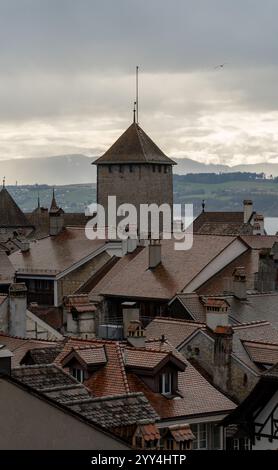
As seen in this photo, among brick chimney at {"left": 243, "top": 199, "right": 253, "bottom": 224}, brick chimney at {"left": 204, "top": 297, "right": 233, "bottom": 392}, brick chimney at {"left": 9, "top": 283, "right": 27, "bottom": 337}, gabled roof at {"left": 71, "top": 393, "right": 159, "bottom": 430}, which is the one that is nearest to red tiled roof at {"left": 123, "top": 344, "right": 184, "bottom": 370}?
brick chimney at {"left": 204, "top": 297, "right": 233, "bottom": 392}

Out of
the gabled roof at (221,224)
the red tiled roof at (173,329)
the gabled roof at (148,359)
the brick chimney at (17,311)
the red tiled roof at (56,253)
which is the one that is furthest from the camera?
the gabled roof at (221,224)

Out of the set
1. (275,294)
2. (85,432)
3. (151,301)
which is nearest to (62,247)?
(151,301)

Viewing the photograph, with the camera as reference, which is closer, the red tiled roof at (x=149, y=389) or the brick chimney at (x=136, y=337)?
the red tiled roof at (x=149, y=389)

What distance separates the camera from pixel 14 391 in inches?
711

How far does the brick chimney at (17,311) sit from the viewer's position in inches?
1785

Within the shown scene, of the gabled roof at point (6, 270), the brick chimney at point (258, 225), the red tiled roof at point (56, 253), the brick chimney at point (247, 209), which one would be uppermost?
the brick chimney at point (247, 209)

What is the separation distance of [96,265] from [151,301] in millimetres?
13039

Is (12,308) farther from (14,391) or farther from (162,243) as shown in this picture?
(14,391)

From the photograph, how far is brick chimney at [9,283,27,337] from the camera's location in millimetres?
45344

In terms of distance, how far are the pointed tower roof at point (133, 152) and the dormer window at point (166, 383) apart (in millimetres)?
72560

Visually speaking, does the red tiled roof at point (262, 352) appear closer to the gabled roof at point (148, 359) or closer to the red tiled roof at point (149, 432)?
the gabled roof at point (148, 359)

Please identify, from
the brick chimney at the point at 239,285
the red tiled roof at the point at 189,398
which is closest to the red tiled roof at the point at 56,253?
the brick chimney at the point at 239,285

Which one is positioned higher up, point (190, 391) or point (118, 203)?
point (118, 203)

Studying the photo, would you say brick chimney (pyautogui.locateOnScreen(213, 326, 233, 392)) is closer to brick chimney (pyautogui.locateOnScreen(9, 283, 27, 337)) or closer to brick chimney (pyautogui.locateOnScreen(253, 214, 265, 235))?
brick chimney (pyautogui.locateOnScreen(9, 283, 27, 337))
